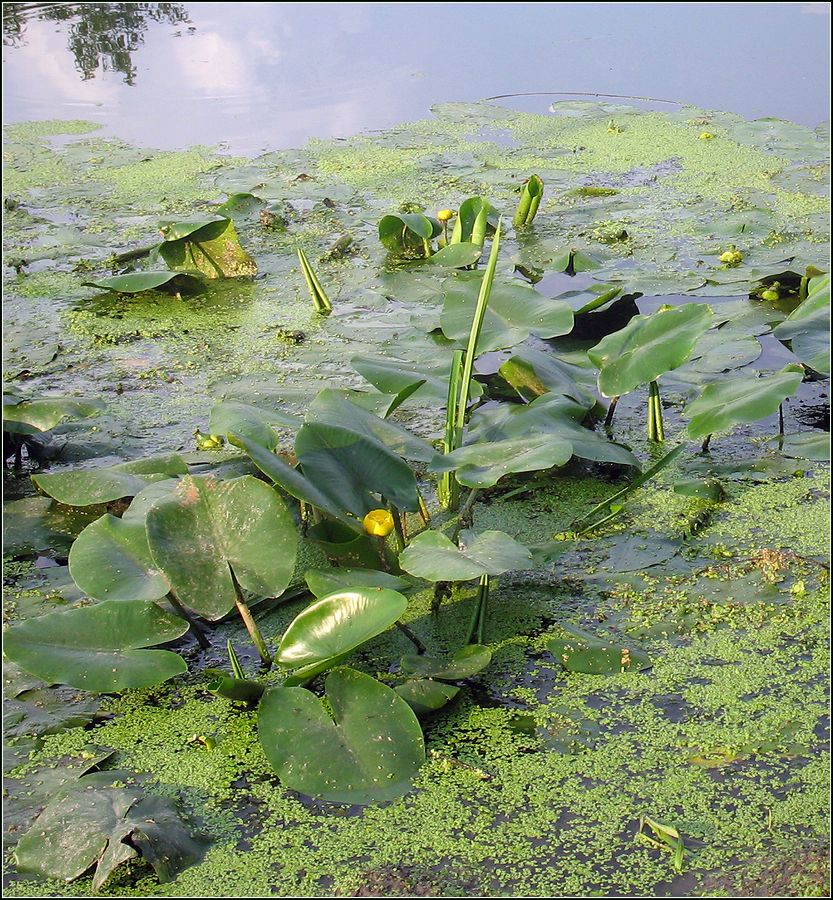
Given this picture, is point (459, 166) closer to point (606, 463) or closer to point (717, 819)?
point (606, 463)

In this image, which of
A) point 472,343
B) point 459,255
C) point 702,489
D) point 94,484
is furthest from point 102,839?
point 459,255

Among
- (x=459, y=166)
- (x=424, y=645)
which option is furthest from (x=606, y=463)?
(x=459, y=166)

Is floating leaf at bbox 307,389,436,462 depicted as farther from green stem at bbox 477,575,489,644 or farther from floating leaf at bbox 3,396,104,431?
floating leaf at bbox 3,396,104,431

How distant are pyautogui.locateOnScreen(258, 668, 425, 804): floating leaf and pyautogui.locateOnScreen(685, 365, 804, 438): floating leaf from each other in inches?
34.4

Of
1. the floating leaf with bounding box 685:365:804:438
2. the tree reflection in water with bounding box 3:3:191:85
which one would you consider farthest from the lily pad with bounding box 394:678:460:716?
the tree reflection in water with bounding box 3:3:191:85

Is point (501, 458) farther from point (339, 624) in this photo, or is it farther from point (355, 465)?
point (339, 624)

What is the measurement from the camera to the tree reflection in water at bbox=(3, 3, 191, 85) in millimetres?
6215

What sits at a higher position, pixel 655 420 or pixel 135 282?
pixel 135 282

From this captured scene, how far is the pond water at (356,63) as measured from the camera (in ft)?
16.2

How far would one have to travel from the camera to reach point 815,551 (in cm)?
193

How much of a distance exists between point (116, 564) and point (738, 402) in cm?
114

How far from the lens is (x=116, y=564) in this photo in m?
1.70

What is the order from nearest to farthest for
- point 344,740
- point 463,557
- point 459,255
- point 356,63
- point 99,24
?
point 344,740
point 463,557
point 459,255
point 356,63
point 99,24

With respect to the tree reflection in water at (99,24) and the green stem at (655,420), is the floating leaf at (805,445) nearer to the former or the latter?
the green stem at (655,420)
